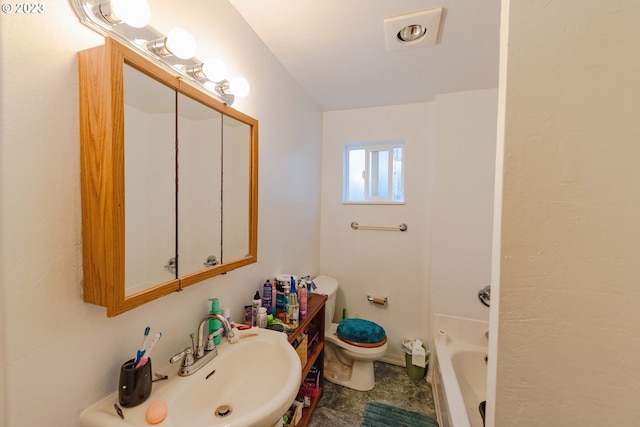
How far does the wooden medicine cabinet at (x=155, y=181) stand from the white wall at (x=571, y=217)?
922mm

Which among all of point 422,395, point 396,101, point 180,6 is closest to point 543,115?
point 180,6

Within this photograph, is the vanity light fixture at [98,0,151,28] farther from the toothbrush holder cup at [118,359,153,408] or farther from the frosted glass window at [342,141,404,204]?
the frosted glass window at [342,141,404,204]

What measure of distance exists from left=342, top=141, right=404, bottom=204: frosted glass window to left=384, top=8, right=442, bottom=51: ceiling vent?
0.95m

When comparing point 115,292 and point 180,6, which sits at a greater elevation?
point 180,6

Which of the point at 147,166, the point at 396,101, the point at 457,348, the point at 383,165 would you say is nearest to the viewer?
the point at 147,166

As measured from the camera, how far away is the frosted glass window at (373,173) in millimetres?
2289

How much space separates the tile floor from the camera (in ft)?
5.22

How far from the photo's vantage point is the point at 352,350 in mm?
1839

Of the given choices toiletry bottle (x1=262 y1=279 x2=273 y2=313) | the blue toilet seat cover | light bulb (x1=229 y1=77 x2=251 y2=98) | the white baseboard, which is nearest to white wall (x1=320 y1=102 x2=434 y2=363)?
the white baseboard

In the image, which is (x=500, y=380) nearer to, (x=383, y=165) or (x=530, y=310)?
(x=530, y=310)

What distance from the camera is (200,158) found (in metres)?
0.98

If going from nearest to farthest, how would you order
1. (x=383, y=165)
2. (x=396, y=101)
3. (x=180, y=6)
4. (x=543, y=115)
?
1. (x=543, y=115)
2. (x=180, y=6)
3. (x=396, y=101)
4. (x=383, y=165)

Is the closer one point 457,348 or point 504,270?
point 504,270

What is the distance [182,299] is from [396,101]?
214 centimetres
